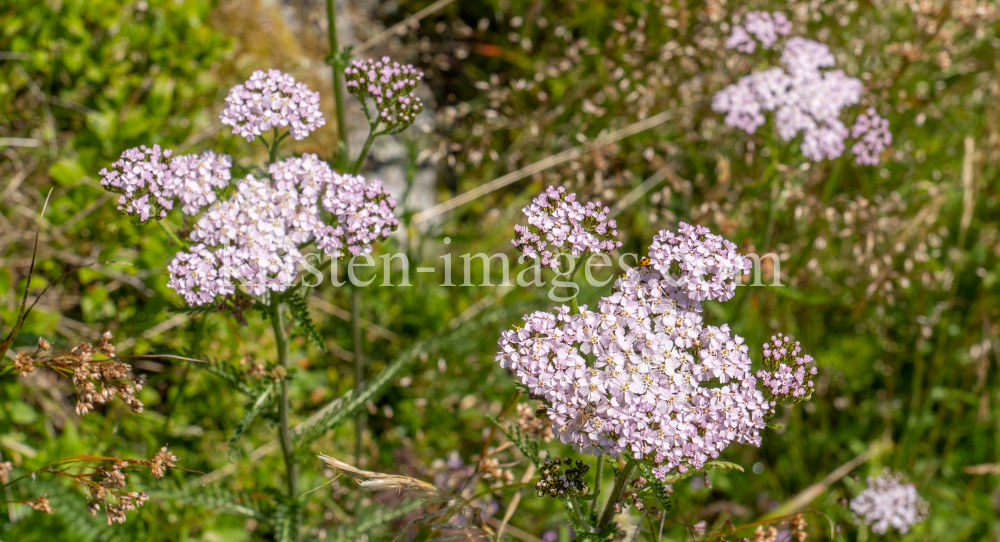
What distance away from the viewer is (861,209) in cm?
509

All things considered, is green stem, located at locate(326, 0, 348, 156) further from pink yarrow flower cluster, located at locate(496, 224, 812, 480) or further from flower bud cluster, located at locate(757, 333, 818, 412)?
flower bud cluster, located at locate(757, 333, 818, 412)

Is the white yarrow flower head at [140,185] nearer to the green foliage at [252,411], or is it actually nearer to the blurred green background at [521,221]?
the green foliage at [252,411]

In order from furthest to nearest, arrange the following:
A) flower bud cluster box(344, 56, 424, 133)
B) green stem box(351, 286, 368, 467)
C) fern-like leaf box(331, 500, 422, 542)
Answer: green stem box(351, 286, 368, 467) < fern-like leaf box(331, 500, 422, 542) < flower bud cluster box(344, 56, 424, 133)

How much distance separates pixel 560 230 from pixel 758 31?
9.59 ft

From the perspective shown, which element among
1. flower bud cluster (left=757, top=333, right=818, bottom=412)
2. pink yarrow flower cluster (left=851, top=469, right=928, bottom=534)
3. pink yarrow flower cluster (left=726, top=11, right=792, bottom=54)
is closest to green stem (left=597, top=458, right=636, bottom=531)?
flower bud cluster (left=757, top=333, right=818, bottom=412)

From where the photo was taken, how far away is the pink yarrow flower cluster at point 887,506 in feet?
15.6

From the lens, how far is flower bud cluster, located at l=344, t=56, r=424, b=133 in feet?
11.6

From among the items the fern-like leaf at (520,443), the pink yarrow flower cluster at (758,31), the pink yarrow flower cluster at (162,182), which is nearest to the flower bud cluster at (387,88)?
the pink yarrow flower cluster at (162,182)

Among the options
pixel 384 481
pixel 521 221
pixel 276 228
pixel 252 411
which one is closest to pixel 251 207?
pixel 276 228

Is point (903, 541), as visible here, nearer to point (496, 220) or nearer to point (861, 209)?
point (861, 209)

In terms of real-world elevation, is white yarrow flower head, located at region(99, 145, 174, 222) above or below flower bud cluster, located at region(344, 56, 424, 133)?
below

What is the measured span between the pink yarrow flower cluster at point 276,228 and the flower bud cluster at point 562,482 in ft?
4.38

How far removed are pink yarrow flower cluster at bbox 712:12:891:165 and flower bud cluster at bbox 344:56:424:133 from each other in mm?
2251

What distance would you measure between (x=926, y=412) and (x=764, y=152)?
105 inches
